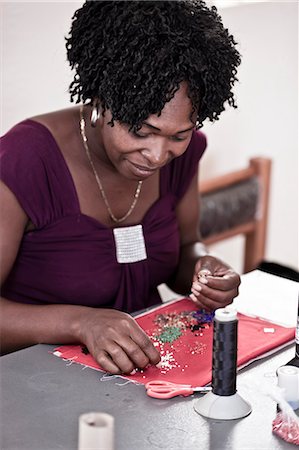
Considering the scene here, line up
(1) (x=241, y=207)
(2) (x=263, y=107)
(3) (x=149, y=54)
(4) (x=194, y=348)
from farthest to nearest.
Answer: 1. (2) (x=263, y=107)
2. (1) (x=241, y=207)
3. (4) (x=194, y=348)
4. (3) (x=149, y=54)

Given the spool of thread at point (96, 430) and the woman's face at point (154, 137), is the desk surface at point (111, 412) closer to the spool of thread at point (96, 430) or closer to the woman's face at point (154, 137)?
the spool of thread at point (96, 430)

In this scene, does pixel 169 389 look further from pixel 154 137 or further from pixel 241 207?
pixel 241 207

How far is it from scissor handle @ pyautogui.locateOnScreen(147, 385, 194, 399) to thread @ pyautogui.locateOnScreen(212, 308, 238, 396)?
0.31 ft

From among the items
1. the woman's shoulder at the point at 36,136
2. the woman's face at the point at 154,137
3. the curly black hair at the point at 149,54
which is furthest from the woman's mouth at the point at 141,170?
the woman's shoulder at the point at 36,136

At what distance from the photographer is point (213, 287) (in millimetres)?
2076

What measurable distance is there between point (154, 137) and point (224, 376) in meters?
0.58

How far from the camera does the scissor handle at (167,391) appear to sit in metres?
1.70

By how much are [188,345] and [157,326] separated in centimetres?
13

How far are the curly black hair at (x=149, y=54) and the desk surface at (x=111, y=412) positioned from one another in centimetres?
56

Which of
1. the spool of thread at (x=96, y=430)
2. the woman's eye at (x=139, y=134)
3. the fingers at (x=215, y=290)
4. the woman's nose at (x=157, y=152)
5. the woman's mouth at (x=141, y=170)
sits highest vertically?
the woman's eye at (x=139, y=134)

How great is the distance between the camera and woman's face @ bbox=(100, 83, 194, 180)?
1.88 metres

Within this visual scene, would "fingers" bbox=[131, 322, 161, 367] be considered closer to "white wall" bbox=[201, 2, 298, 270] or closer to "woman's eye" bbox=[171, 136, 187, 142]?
"woman's eye" bbox=[171, 136, 187, 142]

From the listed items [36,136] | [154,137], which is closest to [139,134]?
[154,137]

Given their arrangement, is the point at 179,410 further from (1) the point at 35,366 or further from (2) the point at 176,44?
(2) the point at 176,44
